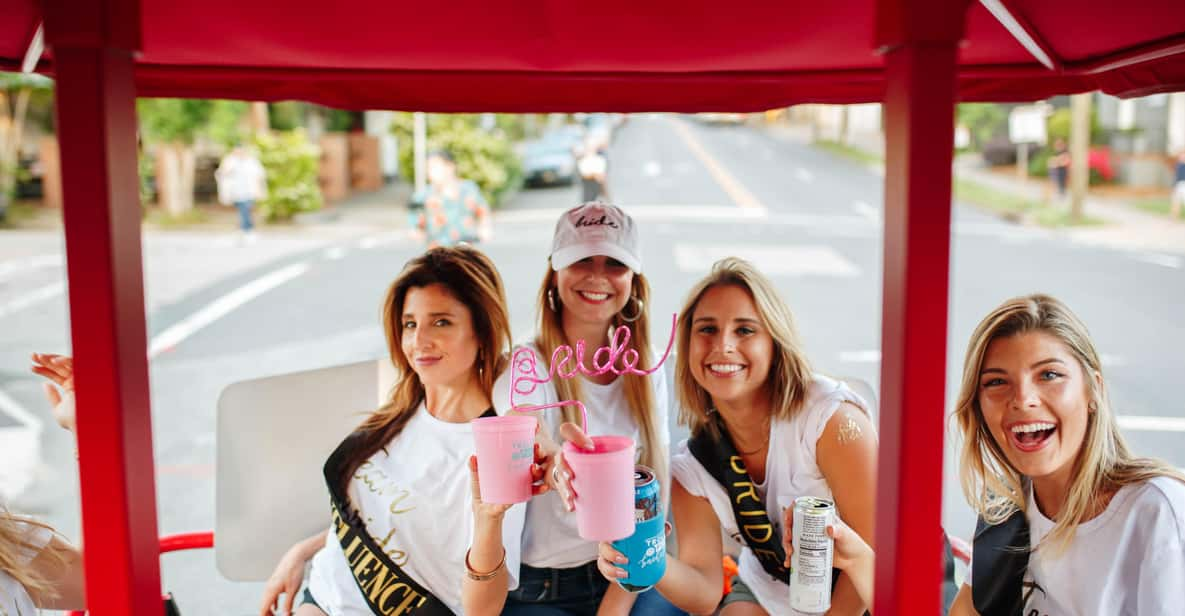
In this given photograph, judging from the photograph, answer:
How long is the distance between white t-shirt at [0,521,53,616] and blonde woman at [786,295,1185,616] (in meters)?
1.94

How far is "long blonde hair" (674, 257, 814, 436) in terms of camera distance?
8.66 feet

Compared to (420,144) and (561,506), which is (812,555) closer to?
(561,506)

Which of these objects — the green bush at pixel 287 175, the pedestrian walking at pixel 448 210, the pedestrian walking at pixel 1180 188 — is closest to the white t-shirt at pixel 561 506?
the pedestrian walking at pixel 448 210

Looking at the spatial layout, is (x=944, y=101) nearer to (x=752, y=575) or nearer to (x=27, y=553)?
(x=752, y=575)

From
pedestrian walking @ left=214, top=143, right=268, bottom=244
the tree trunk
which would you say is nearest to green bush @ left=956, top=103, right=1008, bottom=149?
pedestrian walking @ left=214, top=143, right=268, bottom=244

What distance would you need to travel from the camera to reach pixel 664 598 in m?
2.81

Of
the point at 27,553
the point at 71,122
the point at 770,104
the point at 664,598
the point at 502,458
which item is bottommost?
the point at 664,598

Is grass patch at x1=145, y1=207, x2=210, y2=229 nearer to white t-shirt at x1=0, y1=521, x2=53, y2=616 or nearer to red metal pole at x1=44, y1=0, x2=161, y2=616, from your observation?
white t-shirt at x1=0, y1=521, x2=53, y2=616

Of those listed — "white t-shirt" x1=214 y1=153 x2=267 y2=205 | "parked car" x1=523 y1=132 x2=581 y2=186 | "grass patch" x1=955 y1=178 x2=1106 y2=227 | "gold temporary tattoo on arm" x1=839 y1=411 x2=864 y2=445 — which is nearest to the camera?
"gold temporary tattoo on arm" x1=839 y1=411 x2=864 y2=445

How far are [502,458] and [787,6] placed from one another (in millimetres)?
1179

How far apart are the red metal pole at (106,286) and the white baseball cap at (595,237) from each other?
4.75 feet

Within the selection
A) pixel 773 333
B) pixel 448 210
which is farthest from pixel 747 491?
pixel 448 210

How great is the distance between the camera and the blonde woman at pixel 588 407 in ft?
8.96

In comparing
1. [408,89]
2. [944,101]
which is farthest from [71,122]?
[408,89]
